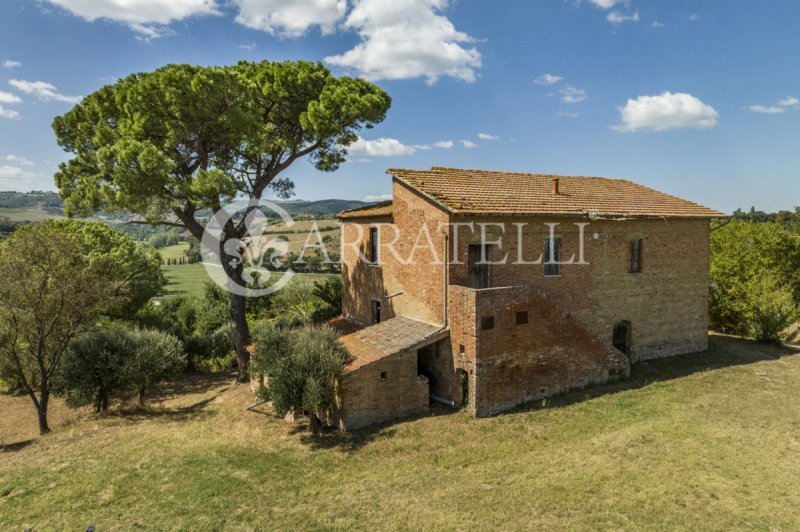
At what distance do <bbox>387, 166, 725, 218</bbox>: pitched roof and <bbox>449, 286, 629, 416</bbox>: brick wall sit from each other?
2917 mm

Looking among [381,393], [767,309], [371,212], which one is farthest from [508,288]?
[767,309]

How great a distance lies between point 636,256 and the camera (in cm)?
1777

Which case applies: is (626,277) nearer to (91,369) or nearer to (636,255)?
(636,255)

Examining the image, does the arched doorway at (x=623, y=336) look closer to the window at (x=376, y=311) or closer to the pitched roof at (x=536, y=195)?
the pitched roof at (x=536, y=195)

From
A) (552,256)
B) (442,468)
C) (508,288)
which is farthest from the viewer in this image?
(552,256)

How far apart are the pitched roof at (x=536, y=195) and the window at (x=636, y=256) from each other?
1.20 meters

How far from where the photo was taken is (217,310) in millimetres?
28234

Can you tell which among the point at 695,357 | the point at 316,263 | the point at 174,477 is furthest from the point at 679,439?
the point at 316,263

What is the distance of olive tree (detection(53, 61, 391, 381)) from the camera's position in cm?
1548

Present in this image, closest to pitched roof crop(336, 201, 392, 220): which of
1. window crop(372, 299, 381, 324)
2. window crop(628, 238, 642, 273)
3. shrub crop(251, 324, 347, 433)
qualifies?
window crop(372, 299, 381, 324)

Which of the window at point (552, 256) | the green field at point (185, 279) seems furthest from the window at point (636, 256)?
the green field at point (185, 279)

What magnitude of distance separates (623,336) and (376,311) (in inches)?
399

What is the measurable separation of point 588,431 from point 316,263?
37.9 m

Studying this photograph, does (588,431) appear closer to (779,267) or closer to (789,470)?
(789,470)
